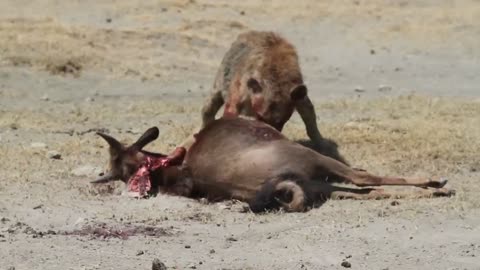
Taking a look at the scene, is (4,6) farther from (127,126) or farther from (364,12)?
(127,126)

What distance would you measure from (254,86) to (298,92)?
51 cm

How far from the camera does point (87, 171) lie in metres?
9.10

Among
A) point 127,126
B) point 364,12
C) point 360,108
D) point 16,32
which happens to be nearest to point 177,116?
point 127,126

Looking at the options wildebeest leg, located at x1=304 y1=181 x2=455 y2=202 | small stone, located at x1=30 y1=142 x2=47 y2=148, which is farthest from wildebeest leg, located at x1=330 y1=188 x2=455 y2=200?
small stone, located at x1=30 y1=142 x2=47 y2=148

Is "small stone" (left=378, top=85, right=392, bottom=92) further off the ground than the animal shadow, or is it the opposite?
the animal shadow

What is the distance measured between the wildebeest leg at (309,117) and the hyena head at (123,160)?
1.86 metres

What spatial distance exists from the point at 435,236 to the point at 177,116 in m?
6.30

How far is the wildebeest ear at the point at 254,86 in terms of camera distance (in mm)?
9445

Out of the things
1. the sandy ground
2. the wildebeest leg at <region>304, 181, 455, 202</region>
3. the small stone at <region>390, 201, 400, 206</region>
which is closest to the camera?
the sandy ground

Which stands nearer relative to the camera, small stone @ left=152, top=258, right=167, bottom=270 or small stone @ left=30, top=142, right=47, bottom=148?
small stone @ left=152, top=258, right=167, bottom=270

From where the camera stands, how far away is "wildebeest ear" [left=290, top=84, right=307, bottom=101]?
914 cm

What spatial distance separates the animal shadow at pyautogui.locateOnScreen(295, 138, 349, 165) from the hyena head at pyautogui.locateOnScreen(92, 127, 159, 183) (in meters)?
2.08

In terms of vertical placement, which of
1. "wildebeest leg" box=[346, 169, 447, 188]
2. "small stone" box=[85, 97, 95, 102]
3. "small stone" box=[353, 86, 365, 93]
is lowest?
"small stone" box=[85, 97, 95, 102]

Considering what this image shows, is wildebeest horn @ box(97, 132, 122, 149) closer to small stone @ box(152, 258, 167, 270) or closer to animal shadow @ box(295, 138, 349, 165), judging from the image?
animal shadow @ box(295, 138, 349, 165)
